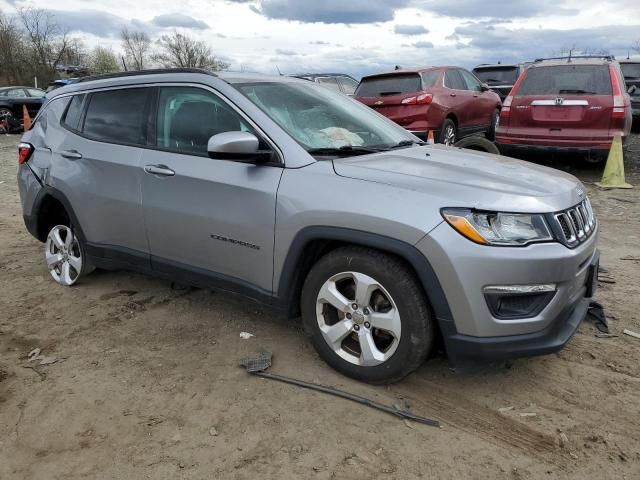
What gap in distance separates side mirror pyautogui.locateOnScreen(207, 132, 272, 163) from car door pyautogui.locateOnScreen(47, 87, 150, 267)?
923mm

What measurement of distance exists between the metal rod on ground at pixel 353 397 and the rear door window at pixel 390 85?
273 inches

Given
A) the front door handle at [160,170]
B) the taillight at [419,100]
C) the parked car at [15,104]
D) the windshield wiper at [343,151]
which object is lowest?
the parked car at [15,104]

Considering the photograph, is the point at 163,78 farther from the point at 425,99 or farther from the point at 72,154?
the point at 425,99

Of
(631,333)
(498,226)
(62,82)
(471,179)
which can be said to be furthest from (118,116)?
(62,82)

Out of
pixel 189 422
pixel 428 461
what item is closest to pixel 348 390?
pixel 428 461

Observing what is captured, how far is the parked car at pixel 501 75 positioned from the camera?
14438mm

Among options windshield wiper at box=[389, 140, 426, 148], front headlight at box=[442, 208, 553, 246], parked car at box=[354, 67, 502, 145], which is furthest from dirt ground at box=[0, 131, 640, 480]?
parked car at box=[354, 67, 502, 145]

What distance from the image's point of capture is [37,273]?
499 centimetres

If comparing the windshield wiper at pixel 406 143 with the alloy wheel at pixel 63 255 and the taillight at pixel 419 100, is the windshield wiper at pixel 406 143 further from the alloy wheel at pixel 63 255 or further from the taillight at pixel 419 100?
the taillight at pixel 419 100

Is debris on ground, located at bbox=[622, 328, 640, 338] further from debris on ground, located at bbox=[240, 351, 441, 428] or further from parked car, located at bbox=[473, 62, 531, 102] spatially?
parked car, located at bbox=[473, 62, 531, 102]

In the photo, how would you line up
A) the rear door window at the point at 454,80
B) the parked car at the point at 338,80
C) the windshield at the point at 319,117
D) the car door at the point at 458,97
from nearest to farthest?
the windshield at the point at 319,117 → the car door at the point at 458,97 → the rear door window at the point at 454,80 → the parked car at the point at 338,80

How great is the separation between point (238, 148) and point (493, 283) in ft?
5.03

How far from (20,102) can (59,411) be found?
18157 millimetres

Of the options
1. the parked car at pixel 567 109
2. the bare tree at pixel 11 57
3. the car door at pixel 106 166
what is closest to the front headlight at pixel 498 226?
the car door at pixel 106 166
